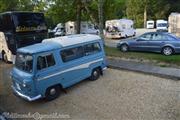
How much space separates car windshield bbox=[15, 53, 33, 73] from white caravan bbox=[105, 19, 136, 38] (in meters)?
22.3

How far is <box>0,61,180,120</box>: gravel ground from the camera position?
A: 25.2 feet

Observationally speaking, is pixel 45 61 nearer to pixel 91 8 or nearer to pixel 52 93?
pixel 52 93

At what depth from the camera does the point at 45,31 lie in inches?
643

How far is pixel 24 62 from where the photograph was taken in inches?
353

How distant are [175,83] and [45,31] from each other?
9250 mm

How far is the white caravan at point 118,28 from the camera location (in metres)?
30.7

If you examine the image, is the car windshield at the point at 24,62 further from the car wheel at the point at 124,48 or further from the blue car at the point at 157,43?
the car wheel at the point at 124,48

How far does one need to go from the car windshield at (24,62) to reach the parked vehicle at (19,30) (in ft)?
18.8

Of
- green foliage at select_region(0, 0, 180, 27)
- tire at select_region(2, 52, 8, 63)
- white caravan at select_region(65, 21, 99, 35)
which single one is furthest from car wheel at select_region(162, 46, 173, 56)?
white caravan at select_region(65, 21, 99, 35)

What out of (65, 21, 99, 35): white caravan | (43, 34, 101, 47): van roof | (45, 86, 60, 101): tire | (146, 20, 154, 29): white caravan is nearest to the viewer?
(45, 86, 60, 101): tire

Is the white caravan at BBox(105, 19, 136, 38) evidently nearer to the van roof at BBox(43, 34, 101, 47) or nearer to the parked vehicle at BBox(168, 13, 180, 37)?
the parked vehicle at BBox(168, 13, 180, 37)

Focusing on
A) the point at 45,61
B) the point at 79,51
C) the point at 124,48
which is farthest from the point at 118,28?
the point at 45,61

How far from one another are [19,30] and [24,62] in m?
6.30

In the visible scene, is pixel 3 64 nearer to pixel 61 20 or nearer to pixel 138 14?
pixel 61 20
